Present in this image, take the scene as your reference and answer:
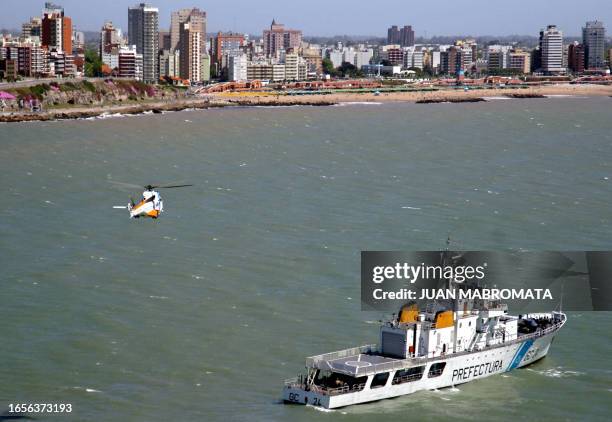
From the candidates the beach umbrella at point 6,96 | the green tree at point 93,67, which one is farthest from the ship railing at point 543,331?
the green tree at point 93,67

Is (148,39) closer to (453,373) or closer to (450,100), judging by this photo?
(450,100)

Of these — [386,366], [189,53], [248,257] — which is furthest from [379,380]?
[189,53]

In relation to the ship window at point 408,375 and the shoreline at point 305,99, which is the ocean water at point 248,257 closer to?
the ship window at point 408,375

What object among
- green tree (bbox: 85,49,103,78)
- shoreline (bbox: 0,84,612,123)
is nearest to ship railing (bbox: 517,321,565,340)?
shoreline (bbox: 0,84,612,123)

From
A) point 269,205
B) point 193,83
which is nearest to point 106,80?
point 193,83

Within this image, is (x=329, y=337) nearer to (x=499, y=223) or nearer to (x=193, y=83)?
(x=499, y=223)
